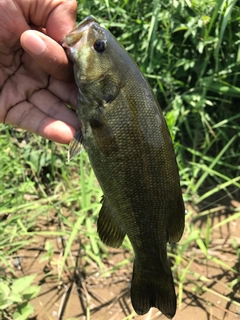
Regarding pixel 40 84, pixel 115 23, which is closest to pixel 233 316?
pixel 40 84

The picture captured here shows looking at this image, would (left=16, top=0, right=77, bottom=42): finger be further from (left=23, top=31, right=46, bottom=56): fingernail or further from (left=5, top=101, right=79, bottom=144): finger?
(left=5, top=101, right=79, bottom=144): finger

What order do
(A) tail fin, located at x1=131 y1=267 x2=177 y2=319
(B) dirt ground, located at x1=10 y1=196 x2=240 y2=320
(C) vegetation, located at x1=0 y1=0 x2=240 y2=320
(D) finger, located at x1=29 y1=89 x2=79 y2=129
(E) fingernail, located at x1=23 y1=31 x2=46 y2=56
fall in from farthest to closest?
(C) vegetation, located at x1=0 y1=0 x2=240 y2=320 < (B) dirt ground, located at x1=10 y1=196 x2=240 y2=320 < (D) finger, located at x1=29 y1=89 x2=79 y2=129 < (A) tail fin, located at x1=131 y1=267 x2=177 y2=319 < (E) fingernail, located at x1=23 y1=31 x2=46 y2=56

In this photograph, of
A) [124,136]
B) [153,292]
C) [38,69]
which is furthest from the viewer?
[38,69]

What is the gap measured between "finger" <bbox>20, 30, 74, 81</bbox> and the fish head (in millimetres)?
141

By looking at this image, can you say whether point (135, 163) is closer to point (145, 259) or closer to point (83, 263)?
point (145, 259)

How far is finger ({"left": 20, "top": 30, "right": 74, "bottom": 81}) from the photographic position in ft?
6.20

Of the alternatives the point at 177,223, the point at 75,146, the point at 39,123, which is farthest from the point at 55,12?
the point at 177,223

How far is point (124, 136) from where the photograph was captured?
178 cm

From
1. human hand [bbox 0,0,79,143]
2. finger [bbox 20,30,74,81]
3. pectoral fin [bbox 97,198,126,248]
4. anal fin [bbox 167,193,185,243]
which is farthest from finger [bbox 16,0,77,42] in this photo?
anal fin [bbox 167,193,185,243]

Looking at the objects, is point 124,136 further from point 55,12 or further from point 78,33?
point 55,12

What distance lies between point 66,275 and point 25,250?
1.30 ft

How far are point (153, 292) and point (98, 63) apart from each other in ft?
3.84

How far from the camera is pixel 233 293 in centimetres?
279

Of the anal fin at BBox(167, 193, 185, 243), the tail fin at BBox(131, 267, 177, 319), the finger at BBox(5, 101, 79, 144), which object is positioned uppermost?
the finger at BBox(5, 101, 79, 144)
